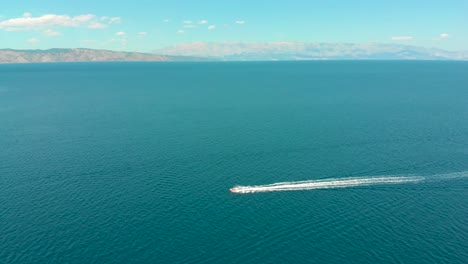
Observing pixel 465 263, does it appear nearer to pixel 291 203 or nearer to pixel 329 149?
pixel 291 203

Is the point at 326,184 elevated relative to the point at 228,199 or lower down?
elevated

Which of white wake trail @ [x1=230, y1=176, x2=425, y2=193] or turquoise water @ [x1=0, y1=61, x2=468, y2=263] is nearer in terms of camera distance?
turquoise water @ [x1=0, y1=61, x2=468, y2=263]

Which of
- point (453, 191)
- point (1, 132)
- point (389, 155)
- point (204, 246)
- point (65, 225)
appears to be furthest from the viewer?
point (1, 132)

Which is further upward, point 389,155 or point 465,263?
point 389,155

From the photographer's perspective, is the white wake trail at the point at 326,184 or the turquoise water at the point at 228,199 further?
the white wake trail at the point at 326,184

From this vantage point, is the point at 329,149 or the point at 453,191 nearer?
the point at 453,191

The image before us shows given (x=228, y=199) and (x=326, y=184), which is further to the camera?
(x=326, y=184)

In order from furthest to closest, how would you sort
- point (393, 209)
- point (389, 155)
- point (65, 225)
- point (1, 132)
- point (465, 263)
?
point (1, 132) < point (389, 155) < point (393, 209) < point (65, 225) < point (465, 263)

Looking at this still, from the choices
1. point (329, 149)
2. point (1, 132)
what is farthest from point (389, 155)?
point (1, 132)
